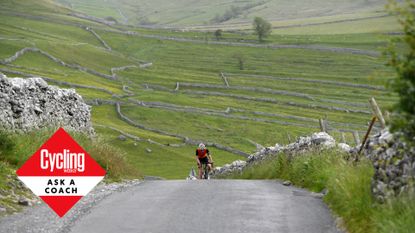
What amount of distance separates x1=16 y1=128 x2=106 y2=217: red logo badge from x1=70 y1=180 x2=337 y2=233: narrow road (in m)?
0.65

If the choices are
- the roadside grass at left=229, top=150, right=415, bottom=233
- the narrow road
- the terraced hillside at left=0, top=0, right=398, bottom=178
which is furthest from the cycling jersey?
the terraced hillside at left=0, top=0, right=398, bottom=178

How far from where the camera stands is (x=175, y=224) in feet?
44.6

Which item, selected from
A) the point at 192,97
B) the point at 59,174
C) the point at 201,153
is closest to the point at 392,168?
the point at 59,174

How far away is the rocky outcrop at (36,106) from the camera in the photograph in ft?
79.6

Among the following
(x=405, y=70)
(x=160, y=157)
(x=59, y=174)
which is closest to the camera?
(x=405, y=70)

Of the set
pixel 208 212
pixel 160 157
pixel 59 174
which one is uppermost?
pixel 59 174

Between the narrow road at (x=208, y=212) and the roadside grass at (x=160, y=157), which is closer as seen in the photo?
the narrow road at (x=208, y=212)

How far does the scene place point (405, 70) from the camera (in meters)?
8.48

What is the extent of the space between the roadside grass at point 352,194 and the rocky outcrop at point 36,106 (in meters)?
10.7

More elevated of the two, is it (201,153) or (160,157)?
(201,153)

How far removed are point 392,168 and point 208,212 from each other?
16.1 ft

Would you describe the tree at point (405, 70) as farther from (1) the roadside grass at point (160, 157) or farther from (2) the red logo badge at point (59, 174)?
(1) the roadside grass at point (160, 157)

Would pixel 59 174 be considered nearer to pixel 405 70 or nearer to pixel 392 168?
pixel 392 168

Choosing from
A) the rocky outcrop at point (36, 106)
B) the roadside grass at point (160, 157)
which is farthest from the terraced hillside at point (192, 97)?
the rocky outcrop at point (36, 106)
